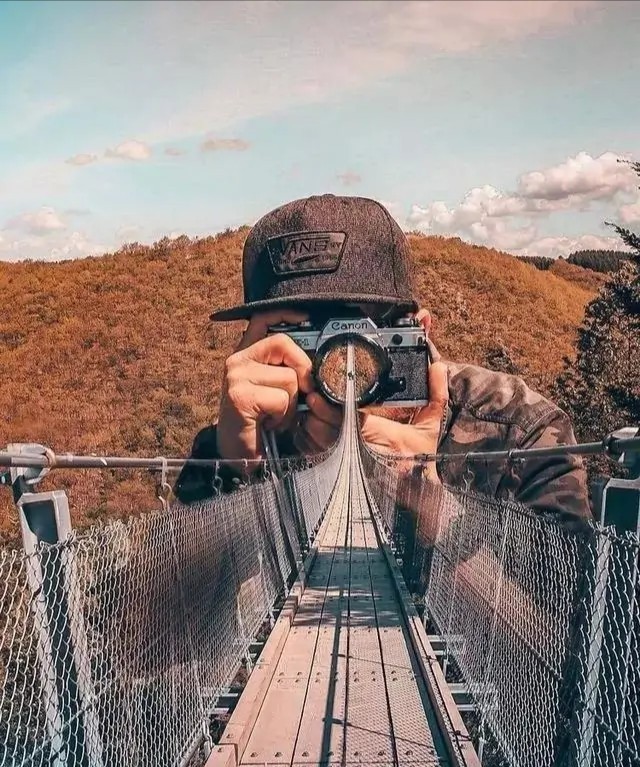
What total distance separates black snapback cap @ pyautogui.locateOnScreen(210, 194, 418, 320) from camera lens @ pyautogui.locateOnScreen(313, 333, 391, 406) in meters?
0.18

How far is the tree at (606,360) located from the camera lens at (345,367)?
587 centimetres

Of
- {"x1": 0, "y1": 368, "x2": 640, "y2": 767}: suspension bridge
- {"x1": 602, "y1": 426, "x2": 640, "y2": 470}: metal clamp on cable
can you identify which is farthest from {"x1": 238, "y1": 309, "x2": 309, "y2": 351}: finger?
{"x1": 602, "y1": 426, "x2": 640, "y2": 470}: metal clamp on cable

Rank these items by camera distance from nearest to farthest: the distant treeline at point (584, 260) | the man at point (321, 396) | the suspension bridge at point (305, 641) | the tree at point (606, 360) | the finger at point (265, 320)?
the suspension bridge at point (305, 641)
the man at point (321, 396)
the finger at point (265, 320)
the tree at point (606, 360)
the distant treeline at point (584, 260)

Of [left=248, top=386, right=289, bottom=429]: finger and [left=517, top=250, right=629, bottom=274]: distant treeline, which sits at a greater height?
[left=517, top=250, right=629, bottom=274]: distant treeline

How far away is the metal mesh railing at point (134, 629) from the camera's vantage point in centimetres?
199

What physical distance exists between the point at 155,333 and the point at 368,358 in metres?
31.1

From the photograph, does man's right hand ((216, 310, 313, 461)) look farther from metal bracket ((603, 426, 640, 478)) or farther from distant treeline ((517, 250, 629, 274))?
distant treeline ((517, 250, 629, 274))

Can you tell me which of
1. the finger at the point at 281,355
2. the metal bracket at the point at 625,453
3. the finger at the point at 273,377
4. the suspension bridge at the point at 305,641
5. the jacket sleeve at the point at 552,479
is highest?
the finger at the point at 281,355

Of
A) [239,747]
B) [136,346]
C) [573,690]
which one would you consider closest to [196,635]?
[239,747]

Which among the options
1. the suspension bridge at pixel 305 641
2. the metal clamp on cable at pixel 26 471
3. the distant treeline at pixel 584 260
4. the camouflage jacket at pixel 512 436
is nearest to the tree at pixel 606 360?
the suspension bridge at pixel 305 641

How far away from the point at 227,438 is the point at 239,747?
1.10 m

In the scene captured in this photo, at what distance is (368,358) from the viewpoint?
3.49 m

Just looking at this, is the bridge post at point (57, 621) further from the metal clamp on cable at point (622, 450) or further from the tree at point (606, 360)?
the tree at point (606, 360)

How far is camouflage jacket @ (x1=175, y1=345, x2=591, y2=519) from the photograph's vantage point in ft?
10.3
